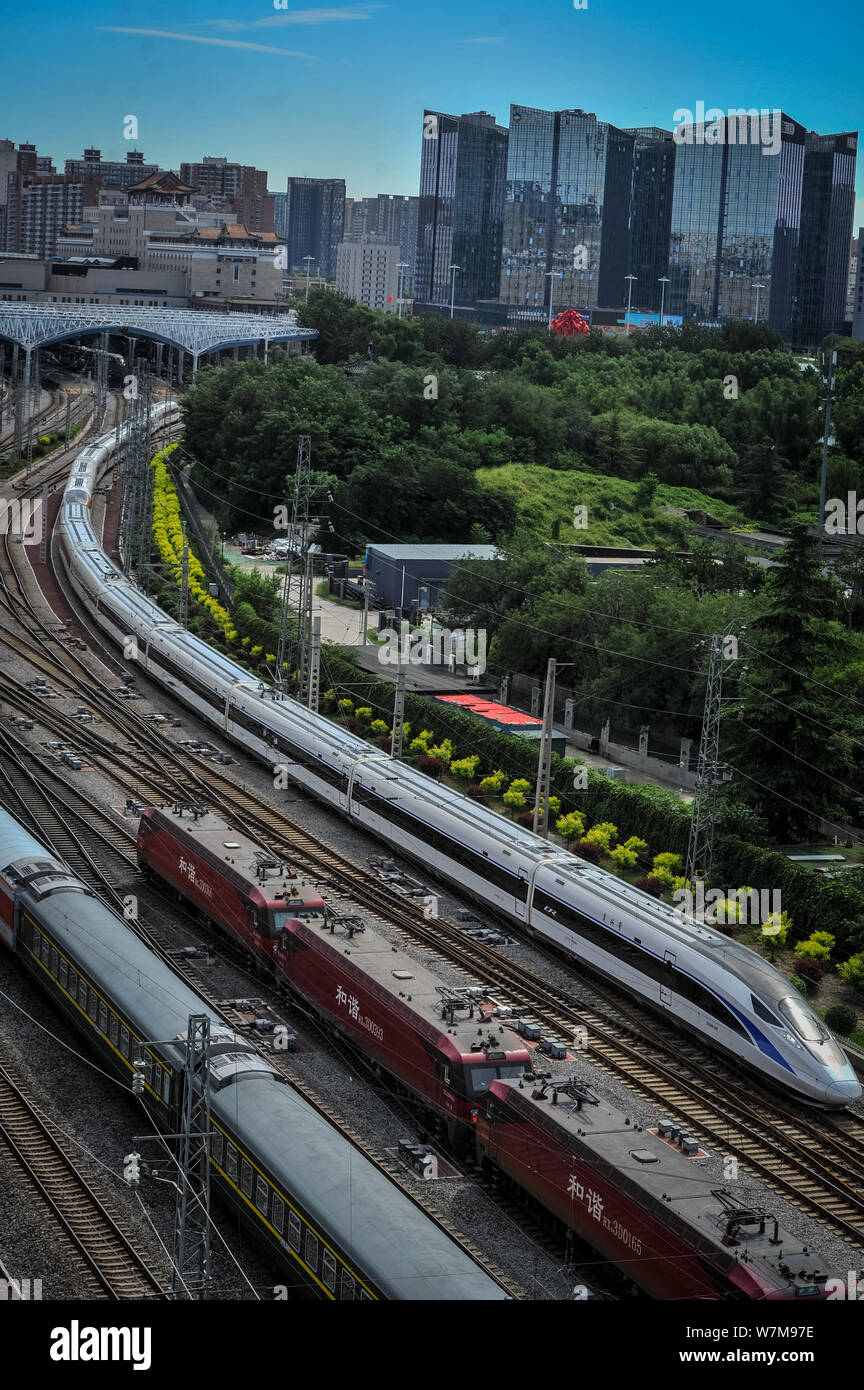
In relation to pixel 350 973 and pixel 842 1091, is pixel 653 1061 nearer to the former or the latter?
pixel 842 1091

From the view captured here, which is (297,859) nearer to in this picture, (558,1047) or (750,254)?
(558,1047)

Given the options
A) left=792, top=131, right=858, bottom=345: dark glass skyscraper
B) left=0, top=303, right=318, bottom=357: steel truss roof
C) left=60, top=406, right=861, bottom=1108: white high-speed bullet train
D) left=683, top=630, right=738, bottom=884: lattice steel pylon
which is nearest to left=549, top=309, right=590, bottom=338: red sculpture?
left=0, top=303, right=318, bottom=357: steel truss roof

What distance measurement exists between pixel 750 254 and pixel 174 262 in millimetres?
50390

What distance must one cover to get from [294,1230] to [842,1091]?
28.8 ft

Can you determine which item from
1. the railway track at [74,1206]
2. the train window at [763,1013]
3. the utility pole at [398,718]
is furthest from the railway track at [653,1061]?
the railway track at [74,1206]

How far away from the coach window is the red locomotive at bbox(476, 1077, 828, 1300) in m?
3.08

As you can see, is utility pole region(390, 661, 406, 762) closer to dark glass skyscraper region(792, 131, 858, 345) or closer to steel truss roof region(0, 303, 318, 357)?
steel truss roof region(0, 303, 318, 357)

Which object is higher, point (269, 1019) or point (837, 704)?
point (837, 704)

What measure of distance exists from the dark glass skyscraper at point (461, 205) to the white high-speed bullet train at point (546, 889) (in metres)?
139

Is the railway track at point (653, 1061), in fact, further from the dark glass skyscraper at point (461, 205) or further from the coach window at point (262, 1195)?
the dark glass skyscraper at point (461, 205)

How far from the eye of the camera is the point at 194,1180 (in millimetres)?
18094

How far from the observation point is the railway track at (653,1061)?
19.8 m
